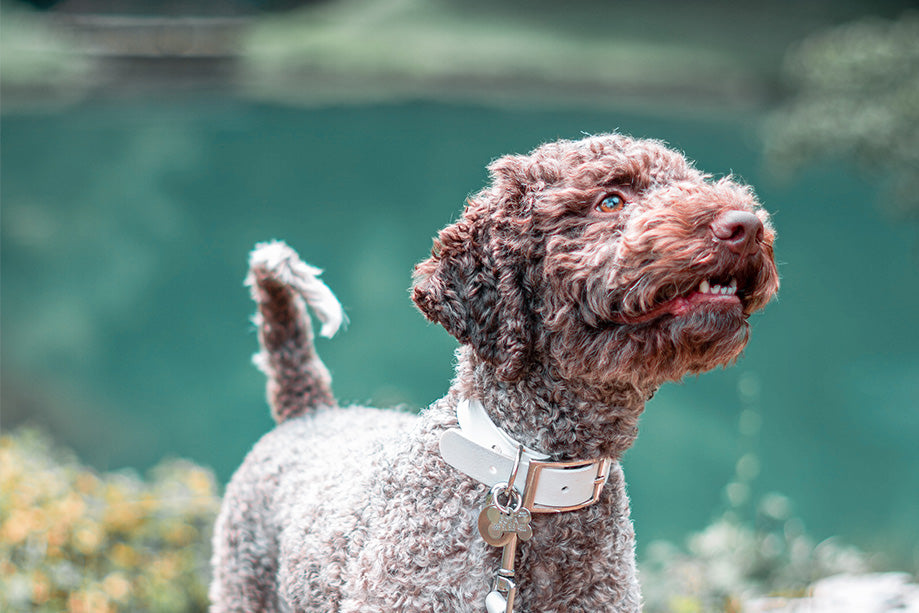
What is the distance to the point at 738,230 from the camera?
144 centimetres

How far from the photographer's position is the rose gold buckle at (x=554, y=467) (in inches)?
63.7

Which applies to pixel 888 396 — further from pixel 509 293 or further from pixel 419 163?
pixel 509 293

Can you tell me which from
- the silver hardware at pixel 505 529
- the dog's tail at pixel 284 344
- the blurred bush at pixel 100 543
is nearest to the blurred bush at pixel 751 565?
the dog's tail at pixel 284 344

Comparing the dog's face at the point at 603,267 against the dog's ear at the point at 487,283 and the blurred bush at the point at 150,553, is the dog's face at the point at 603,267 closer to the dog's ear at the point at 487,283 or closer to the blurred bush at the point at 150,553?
the dog's ear at the point at 487,283

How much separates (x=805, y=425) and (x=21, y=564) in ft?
18.4

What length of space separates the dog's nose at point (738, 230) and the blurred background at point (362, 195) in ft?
16.9

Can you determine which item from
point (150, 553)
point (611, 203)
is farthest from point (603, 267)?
point (150, 553)

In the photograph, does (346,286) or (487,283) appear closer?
(487,283)

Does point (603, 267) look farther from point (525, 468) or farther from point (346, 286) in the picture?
point (346, 286)

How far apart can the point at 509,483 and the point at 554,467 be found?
97 millimetres

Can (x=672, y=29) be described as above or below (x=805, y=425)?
above

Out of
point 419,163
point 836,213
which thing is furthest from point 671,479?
point 419,163

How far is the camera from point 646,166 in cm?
165

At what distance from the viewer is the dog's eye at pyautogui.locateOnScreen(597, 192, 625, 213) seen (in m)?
1.62
